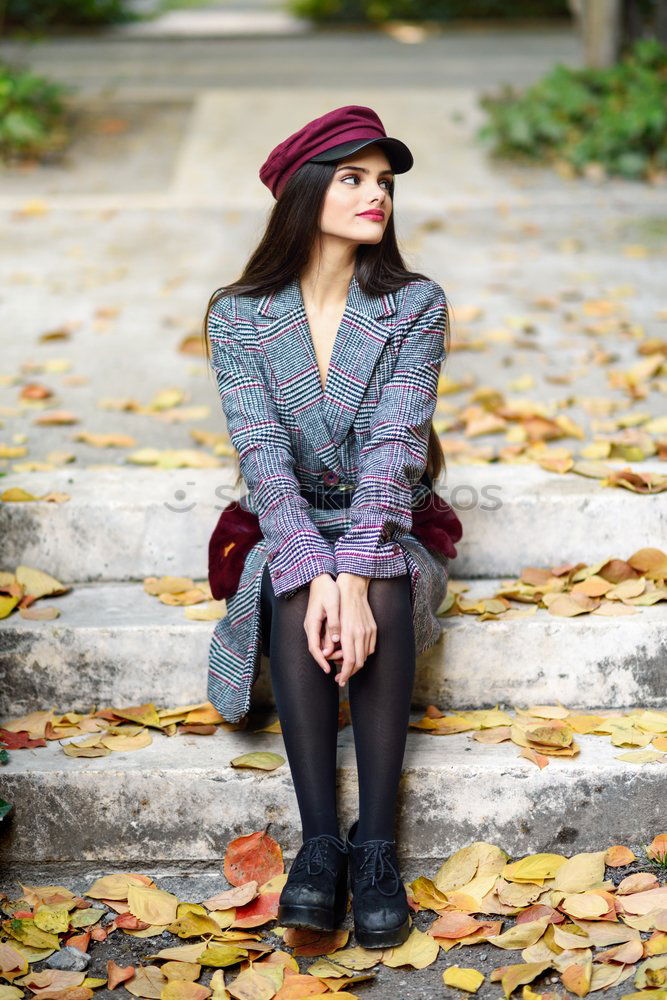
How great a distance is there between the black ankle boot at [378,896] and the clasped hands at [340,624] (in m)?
0.36

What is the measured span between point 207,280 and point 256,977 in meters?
4.12

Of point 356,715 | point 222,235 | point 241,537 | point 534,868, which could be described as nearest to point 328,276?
point 241,537

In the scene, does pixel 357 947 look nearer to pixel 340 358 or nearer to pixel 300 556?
pixel 300 556

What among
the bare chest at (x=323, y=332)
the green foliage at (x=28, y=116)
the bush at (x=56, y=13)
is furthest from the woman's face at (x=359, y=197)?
the bush at (x=56, y=13)

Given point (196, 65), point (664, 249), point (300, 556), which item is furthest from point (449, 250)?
point (196, 65)

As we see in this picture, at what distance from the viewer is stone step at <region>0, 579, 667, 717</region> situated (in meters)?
2.83

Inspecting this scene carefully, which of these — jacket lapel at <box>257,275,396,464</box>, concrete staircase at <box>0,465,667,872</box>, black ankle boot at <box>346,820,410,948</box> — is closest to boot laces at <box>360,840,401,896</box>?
black ankle boot at <box>346,820,410,948</box>

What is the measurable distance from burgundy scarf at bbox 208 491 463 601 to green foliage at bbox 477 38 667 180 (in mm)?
5404

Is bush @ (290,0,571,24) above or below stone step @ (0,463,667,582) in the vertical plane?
above

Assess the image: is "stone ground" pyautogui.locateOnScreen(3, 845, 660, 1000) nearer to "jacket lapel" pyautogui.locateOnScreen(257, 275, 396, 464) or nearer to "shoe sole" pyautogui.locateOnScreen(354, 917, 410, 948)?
"shoe sole" pyautogui.locateOnScreen(354, 917, 410, 948)

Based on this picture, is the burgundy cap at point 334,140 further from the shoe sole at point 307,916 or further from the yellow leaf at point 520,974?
the yellow leaf at point 520,974

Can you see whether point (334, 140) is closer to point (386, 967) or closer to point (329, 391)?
point (329, 391)

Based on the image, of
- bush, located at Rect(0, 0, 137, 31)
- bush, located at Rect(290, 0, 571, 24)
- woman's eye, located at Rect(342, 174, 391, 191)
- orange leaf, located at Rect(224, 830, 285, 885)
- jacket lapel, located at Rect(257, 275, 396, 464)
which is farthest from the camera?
bush, located at Rect(290, 0, 571, 24)

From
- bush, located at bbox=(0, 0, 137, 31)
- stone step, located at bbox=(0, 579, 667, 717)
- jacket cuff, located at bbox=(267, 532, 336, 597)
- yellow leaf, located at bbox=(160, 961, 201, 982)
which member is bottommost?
yellow leaf, located at bbox=(160, 961, 201, 982)
